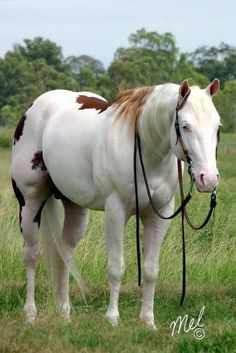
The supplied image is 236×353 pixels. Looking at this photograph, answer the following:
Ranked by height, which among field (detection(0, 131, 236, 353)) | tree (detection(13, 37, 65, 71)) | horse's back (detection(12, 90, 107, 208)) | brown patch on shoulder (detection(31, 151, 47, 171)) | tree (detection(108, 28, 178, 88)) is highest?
horse's back (detection(12, 90, 107, 208))

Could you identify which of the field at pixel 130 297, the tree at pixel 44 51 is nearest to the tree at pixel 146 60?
the tree at pixel 44 51

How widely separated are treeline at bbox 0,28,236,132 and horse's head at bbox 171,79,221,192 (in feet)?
70.3

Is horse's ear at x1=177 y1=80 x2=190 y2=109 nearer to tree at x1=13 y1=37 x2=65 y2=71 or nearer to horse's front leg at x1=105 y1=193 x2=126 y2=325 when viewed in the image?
horse's front leg at x1=105 y1=193 x2=126 y2=325

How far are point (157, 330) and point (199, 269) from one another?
349 cm

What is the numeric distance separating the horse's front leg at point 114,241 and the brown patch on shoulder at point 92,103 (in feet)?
2.98

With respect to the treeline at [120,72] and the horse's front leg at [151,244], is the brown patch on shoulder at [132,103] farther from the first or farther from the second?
the treeline at [120,72]

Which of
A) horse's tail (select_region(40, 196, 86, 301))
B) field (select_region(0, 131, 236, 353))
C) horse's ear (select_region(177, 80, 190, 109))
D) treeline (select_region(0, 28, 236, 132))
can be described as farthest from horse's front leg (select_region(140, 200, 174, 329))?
treeline (select_region(0, 28, 236, 132))

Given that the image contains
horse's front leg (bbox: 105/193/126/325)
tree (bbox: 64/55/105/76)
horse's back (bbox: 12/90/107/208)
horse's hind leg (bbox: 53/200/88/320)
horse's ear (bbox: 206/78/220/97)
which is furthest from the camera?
tree (bbox: 64/55/105/76)

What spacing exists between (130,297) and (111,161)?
72.9 inches

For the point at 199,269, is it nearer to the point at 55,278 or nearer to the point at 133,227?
the point at 133,227

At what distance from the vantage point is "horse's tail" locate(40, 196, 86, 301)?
280 inches

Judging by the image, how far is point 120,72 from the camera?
138 ft

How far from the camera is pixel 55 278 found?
23.4 ft

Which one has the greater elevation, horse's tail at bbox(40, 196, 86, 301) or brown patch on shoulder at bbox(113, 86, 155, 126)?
brown patch on shoulder at bbox(113, 86, 155, 126)
